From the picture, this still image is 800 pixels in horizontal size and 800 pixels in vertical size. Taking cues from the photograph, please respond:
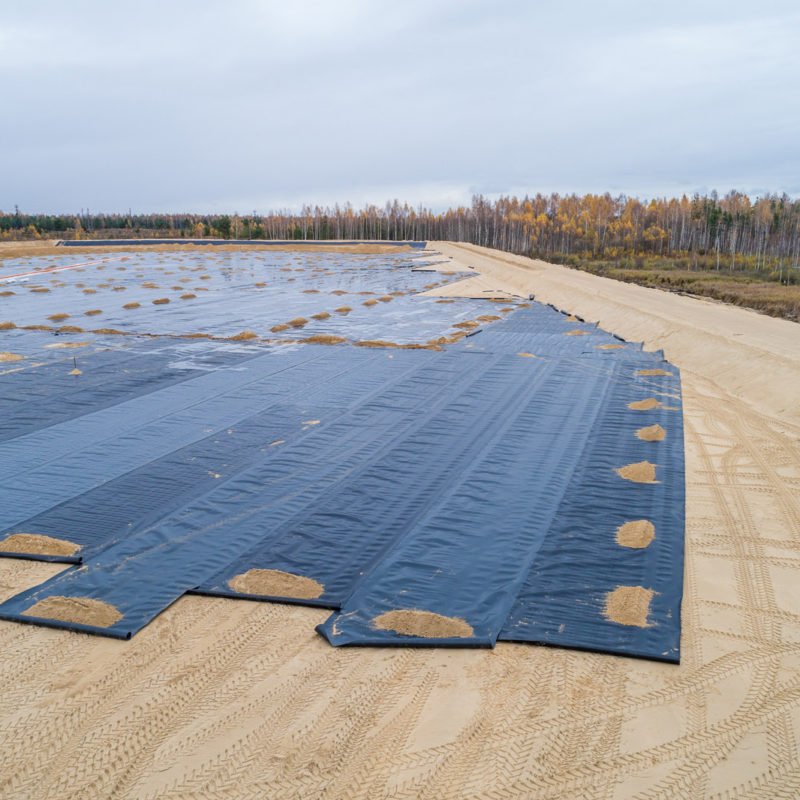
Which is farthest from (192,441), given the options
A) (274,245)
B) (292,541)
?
(274,245)

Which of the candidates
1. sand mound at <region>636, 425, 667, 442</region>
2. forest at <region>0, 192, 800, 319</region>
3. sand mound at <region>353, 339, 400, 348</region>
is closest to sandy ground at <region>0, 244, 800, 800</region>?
sand mound at <region>636, 425, 667, 442</region>

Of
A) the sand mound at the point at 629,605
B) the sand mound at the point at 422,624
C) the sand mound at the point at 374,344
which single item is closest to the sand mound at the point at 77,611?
the sand mound at the point at 422,624

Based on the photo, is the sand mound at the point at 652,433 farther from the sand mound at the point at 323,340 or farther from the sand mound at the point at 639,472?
the sand mound at the point at 323,340

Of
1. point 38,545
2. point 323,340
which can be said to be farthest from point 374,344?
point 38,545

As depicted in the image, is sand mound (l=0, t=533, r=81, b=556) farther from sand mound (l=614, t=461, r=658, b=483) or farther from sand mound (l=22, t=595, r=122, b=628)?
sand mound (l=614, t=461, r=658, b=483)

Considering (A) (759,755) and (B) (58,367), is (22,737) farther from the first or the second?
(B) (58,367)
